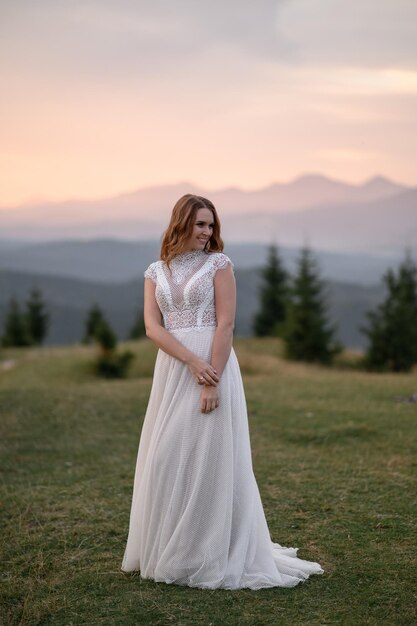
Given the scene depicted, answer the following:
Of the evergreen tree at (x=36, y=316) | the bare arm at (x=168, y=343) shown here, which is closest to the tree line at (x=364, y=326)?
the evergreen tree at (x=36, y=316)

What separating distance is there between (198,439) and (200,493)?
368 millimetres

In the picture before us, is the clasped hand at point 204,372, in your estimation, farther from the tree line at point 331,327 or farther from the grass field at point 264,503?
the tree line at point 331,327

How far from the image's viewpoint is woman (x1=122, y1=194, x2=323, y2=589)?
440 centimetres

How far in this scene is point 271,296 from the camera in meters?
37.2

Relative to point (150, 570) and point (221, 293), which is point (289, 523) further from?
point (221, 293)

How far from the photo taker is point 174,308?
4.54 m

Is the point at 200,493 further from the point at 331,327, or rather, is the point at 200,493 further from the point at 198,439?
the point at 331,327

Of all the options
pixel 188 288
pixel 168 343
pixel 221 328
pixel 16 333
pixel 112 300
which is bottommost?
pixel 16 333

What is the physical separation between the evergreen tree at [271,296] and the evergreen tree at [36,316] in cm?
1849

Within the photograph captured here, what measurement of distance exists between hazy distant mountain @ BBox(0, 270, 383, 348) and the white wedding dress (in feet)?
390

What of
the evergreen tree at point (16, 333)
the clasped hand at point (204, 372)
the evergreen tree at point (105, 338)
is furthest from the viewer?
the evergreen tree at point (16, 333)

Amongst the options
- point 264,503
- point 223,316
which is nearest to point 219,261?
point 223,316

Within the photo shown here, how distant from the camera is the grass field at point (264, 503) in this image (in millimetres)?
4195

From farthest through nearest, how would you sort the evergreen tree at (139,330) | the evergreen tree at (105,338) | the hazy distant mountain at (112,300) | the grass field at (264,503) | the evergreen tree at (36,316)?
the hazy distant mountain at (112,300) → the evergreen tree at (36,316) → the evergreen tree at (139,330) → the evergreen tree at (105,338) → the grass field at (264,503)
